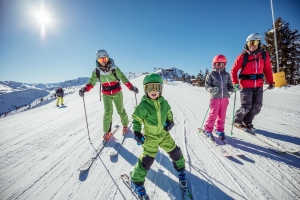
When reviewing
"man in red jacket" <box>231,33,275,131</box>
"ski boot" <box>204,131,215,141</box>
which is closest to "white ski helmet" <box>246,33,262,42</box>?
"man in red jacket" <box>231,33,275,131</box>

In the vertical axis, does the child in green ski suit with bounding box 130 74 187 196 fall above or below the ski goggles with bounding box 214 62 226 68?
below

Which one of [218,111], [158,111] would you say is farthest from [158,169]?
[218,111]

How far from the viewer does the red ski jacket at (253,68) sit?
162 inches

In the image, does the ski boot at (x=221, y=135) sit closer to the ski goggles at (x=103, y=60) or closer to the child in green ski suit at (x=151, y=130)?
the child in green ski suit at (x=151, y=130)

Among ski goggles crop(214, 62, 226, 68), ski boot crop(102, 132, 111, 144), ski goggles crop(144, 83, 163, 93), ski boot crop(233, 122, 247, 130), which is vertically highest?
ski goggles crop(214, 62, 226, 68)

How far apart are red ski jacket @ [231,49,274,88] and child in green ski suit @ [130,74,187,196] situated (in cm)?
300

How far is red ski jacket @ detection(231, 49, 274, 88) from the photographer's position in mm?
4125

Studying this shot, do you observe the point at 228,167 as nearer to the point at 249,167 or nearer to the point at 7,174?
the point at 249,167

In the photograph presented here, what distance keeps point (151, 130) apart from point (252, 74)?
3558 millimetres

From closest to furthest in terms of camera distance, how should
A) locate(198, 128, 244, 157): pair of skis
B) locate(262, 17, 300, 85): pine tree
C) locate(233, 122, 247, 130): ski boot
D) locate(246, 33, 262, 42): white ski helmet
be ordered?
locate(198, 128, 244, 157): pair of skis
locate(246, 33, 262, 42): white ski helmet
locate(233, 122, 247, 130): ski boot
locate(262, 17, 300, 85): pine tree

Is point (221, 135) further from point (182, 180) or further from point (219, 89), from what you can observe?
point (182, 180)

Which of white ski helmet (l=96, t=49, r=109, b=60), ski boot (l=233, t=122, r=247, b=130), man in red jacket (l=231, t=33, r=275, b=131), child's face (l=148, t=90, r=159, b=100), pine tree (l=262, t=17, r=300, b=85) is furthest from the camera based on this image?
pine tree (l=262, t=17, r=300, b=85)

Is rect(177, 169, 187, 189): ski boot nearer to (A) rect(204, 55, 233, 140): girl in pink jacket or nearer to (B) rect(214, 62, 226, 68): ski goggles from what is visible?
(A) rect(204, 55, 233, 140): girl in pink jacket

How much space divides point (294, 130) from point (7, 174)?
7.15 meters
